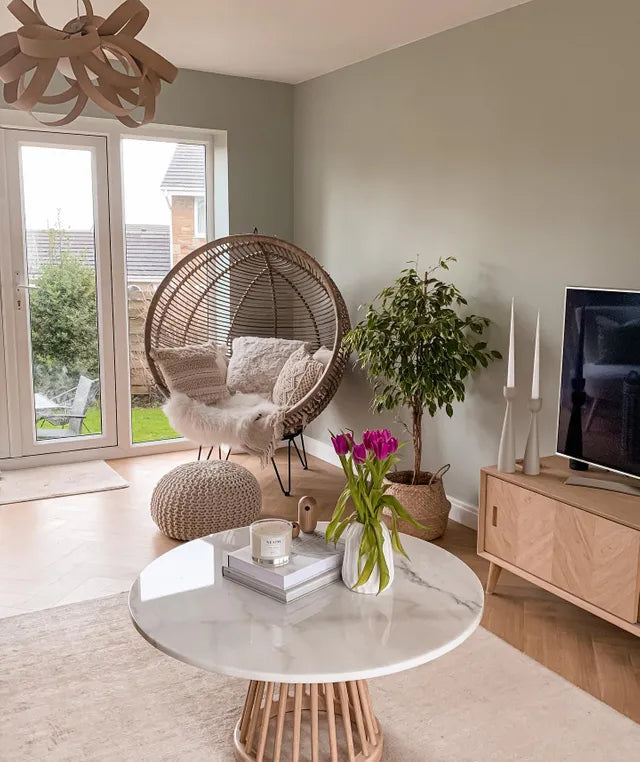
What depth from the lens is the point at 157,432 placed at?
5.04m

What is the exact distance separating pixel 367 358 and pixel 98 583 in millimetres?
1488

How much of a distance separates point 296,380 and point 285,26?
1.73m

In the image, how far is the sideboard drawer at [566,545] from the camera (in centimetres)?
240

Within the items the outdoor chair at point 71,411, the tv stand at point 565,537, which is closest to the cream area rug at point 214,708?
the tv stand at point 565,537

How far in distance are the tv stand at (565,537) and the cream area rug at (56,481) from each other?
2.25 metres

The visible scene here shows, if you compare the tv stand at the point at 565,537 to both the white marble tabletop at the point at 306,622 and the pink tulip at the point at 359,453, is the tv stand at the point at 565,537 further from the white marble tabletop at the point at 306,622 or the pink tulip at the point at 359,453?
the pink tulip at the point at 359,453

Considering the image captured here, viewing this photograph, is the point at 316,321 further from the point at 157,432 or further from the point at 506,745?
the point at 506,745

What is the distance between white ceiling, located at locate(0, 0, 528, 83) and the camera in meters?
3.31

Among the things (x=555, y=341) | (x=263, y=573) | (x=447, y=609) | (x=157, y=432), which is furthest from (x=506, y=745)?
(x=157, y=432)

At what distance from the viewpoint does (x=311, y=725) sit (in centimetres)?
190

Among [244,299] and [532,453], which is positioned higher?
[244,299]

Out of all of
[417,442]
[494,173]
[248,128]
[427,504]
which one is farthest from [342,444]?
[248,128]

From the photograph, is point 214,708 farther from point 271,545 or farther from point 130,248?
point 130,248

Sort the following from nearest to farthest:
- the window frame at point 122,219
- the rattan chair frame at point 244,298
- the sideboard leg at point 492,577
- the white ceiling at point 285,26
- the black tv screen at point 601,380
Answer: the black tv screen at point 601,380 < the sideboard leg at point 492,577 < the white ceiling at point 285,26 < the rattan chair frame at point 244,298 < the window frame at point 122,219
